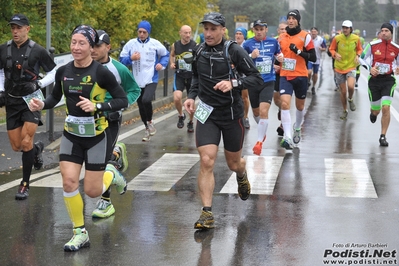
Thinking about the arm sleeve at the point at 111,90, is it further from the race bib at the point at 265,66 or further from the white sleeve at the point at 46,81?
the race bib at the point at 265,66

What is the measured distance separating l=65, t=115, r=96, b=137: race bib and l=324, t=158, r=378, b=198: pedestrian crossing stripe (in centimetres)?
328

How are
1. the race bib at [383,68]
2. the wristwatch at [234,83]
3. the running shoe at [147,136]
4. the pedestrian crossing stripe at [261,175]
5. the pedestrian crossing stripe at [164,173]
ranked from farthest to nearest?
the running shoe at [147,136]
the race bib at [383,68]
the pedestrian crossing stripe at [164,173]
the pedestrian crossing stripe at [261,175]
the wristwatch at [234,83]

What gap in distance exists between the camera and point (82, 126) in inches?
282

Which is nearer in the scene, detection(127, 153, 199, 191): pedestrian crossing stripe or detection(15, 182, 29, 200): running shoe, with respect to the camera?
detection(15, 182, 29, 200): running shoe

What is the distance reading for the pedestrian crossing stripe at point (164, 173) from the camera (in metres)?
9.91

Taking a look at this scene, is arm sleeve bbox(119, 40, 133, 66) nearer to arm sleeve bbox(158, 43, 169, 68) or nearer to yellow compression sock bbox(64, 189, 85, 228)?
arm sleeve bbox(158, 43, 169, 68)

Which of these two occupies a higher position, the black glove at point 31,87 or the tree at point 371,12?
the black glove at point 31,87

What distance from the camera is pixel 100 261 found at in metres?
6.64

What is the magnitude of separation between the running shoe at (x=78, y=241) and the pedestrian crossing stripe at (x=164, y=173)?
264 centimetres

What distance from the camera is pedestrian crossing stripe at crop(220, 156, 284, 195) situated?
382 inches

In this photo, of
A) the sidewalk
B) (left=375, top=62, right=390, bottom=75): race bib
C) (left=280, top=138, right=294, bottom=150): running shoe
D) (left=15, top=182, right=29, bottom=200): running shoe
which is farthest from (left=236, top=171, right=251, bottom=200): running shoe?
(left=375, top=62, right=390, bottom=75): race bib

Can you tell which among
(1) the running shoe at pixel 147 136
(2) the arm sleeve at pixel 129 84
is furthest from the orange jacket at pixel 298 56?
(2) the arm sleeve at pixel 129 84

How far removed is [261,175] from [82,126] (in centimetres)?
403

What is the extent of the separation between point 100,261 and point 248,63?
8.05 ft
